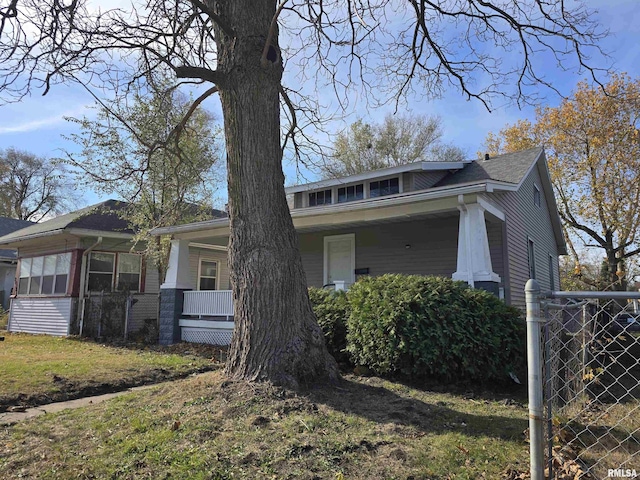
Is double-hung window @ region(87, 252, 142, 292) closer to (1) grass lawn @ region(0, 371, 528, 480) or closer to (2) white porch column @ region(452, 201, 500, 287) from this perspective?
(1) grass lawn @ region(0, 371, 528, 480)

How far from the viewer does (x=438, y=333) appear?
5.70 metres

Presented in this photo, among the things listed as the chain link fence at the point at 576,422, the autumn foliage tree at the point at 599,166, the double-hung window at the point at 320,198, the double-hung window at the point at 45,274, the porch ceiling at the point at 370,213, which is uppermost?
the autumn foliage tree at the point at 599,166

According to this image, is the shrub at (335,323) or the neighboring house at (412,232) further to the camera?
the neighboring house at (412,232)

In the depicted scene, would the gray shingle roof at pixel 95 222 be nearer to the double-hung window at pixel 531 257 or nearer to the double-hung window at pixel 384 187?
the double-hung window at pixel 384 187

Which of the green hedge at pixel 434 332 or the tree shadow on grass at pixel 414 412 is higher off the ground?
the green hedge at pixel 434 332

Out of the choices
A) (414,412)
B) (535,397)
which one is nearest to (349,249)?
(414,412)

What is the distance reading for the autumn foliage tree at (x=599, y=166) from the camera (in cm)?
1850

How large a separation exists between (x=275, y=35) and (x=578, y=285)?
21.7 m

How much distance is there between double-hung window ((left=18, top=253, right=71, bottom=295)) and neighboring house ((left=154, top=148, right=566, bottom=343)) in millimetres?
5184

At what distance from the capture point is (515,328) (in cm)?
575

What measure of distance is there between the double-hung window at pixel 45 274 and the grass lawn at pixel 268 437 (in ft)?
35.8

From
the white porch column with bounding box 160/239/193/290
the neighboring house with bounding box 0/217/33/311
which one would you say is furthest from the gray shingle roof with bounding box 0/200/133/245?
the neighboring house with bounding box 0/217/33/311

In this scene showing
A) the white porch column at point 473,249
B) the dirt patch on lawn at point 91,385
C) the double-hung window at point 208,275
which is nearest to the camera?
the dirt patch on lawn at point 91,385

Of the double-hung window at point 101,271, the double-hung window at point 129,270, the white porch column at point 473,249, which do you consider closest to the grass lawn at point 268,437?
the white porch column at point 473,249
